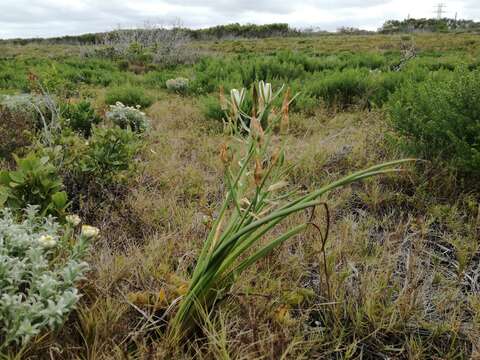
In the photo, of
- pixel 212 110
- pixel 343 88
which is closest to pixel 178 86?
pixel 212 110

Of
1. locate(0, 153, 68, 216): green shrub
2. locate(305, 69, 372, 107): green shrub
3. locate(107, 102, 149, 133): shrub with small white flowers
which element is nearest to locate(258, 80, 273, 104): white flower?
locate(0, 153, 68, 216): green shrub

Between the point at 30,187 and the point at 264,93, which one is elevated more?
the point at 264,93

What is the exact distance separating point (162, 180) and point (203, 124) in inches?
72.7

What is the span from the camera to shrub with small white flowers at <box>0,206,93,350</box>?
3.70 ft

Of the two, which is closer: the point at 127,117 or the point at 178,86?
the point at 127,117

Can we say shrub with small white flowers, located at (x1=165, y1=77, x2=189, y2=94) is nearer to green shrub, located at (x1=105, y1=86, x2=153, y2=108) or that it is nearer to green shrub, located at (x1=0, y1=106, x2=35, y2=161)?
green shrub, located at (x1=105, y1=86, x2=153, y2=108)

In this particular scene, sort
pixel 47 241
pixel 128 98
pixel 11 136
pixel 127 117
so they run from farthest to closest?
pixel 128 98 → pixel 127 117 → pixel 11 136 → pixel 47 241

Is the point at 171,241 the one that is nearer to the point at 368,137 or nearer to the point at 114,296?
the point at 114,296

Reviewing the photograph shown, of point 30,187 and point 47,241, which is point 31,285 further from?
point 30,187

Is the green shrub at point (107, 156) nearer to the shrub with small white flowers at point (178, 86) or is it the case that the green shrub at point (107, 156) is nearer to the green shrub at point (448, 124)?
the green shrub at point (448, 124)

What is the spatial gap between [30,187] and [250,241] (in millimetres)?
1344

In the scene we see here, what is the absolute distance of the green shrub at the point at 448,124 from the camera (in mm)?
2549

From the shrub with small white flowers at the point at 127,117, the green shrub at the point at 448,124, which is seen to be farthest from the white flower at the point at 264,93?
the shrub with small white flowers at the point at 127,117

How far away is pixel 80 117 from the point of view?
3.92 meters
